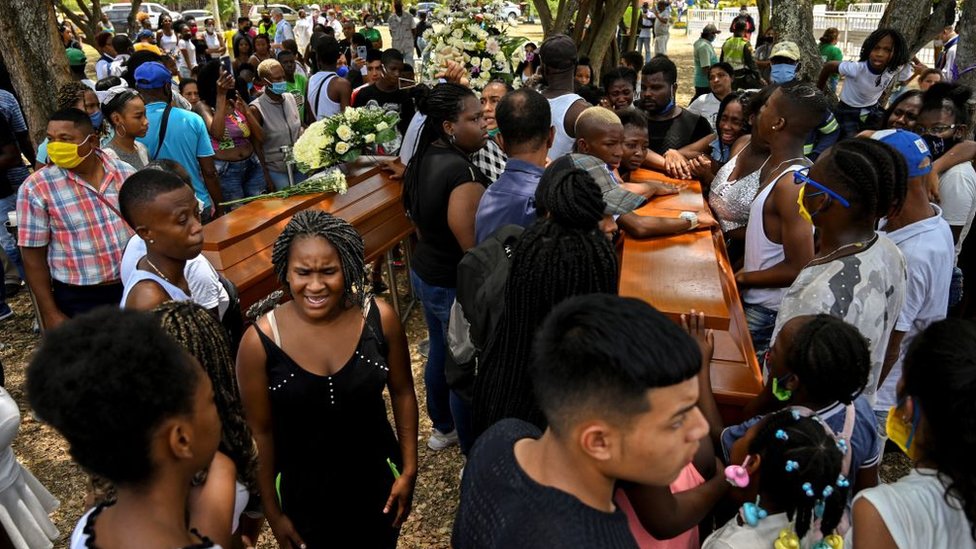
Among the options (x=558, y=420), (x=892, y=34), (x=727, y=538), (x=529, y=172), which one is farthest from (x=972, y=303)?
(x=558, y=420)

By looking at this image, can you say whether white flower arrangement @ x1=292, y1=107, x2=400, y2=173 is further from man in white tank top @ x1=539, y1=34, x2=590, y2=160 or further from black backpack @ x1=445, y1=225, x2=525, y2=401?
black backpack @ x1=445, y1=225, x2=525, y2=401

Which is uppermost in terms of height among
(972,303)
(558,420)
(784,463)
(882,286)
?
(558,420)

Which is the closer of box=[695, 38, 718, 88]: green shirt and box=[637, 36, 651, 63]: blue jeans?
box=[695, 38, 718, 88]: green shirt

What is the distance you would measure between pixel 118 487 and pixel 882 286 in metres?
2.32

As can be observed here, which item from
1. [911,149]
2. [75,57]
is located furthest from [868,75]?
[75,57]

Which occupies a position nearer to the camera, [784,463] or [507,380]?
[784,463]

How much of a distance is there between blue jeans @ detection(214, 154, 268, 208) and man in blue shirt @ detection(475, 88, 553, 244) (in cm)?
353

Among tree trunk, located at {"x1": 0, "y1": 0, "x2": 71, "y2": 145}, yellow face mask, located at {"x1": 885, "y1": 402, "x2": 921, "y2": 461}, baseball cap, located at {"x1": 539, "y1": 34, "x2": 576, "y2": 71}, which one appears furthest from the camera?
tree trunk, located at {"x1": 0, "y1": 0, "x2": 71, "y2": 145}

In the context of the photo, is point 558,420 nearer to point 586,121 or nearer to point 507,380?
point 507,380

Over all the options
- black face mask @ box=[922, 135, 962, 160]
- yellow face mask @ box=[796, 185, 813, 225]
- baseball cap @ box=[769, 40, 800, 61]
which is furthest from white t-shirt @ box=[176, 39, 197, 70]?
yellow face mask @ box=[796, 185, 813, 225]

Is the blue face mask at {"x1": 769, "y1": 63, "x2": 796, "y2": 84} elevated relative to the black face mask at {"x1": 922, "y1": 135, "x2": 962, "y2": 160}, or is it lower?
elevated

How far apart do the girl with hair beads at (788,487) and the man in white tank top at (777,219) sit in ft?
3.43

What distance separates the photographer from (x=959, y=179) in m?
3.66

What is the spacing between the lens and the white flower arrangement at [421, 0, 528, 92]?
520 centimetres
